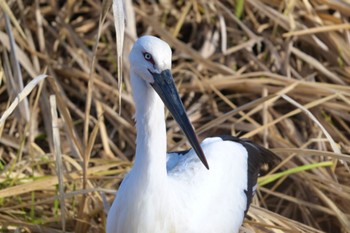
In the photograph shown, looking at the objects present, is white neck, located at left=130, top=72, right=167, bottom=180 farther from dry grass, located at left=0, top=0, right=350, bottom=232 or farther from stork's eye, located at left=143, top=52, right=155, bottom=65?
dry grass, located at left=0, top=0, right=350, bottom=232

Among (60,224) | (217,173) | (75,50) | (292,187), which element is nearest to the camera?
(217,173)

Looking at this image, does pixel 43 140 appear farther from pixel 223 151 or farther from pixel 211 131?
pixel 223 151

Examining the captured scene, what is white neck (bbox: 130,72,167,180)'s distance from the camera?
2324 millimetres

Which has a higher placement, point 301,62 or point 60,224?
point 301,62

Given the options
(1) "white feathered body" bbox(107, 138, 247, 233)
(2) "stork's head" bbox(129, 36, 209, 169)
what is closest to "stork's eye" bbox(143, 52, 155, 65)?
(2) "stork's head" bbox(129, 36, 209, 169)

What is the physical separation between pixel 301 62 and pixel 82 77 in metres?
0.99

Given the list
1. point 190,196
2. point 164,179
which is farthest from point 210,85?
point 164,179

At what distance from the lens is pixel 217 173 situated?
8.97 ft

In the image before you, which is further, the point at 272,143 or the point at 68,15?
the point at 68,15

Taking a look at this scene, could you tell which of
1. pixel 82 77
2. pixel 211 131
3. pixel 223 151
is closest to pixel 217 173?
pixel 223 151

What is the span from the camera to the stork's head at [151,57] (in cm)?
226

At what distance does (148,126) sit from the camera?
2.33 meters

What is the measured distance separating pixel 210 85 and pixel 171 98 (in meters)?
1.30

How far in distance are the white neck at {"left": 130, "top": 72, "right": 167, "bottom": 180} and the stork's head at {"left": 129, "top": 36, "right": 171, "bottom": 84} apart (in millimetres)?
42
